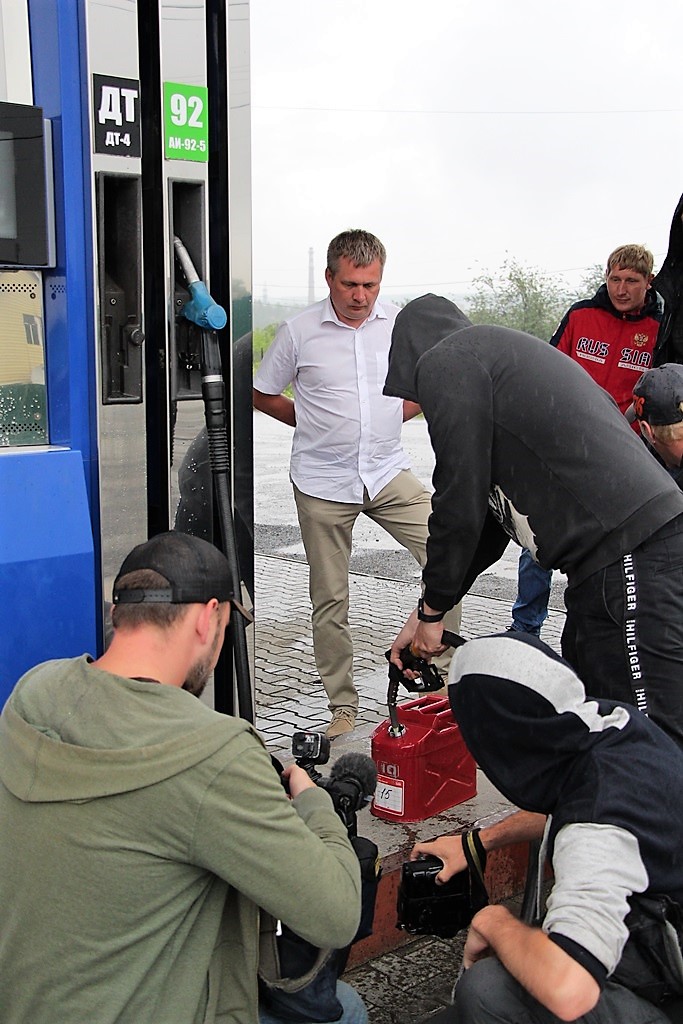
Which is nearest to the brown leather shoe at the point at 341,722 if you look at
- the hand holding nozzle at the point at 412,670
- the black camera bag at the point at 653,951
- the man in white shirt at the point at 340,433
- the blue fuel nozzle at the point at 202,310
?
the man in white shirt at the point at 340,433

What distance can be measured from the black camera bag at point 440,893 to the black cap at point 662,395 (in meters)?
1.70

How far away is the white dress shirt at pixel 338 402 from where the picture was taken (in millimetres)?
4973

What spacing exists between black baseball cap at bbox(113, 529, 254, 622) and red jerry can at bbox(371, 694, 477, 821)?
1.85 m

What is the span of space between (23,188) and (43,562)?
2.82 feet

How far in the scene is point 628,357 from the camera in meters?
5.30

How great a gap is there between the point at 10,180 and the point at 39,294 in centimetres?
27

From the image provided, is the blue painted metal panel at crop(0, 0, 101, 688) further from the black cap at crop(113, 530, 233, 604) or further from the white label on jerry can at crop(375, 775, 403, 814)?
the white label on jerry can at crop(375, 775, 403, 814)

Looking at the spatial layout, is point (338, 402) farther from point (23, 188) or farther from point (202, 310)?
point (23, 188)

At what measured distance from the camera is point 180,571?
80.6 inches

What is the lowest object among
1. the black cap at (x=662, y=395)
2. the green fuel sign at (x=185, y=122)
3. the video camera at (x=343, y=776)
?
the video camera at (x=343, y=776)

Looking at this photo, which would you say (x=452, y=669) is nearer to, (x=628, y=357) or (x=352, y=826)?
(x=352, y=826)

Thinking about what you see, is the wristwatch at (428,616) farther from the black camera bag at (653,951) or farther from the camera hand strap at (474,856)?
the black camera bag at (653,951)

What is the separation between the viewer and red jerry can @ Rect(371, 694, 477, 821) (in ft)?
12.6

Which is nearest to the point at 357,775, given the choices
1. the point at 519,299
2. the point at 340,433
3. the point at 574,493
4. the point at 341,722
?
the point at 574,493
